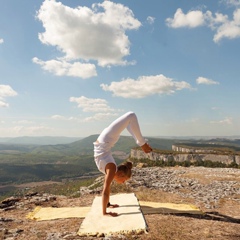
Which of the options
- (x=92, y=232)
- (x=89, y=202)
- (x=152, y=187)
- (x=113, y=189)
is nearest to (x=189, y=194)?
(x=152, y=187)

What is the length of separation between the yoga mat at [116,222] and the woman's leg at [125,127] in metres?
2.36

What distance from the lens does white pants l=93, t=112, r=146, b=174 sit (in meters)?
8.09

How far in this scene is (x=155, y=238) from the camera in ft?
20.6

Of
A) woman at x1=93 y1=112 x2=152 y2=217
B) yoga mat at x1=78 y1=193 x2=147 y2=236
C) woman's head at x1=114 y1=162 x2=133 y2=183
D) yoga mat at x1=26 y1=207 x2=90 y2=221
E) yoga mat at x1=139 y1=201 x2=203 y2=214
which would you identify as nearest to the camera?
yoga mat at x1=78 y1=193 x2=147 y2=236

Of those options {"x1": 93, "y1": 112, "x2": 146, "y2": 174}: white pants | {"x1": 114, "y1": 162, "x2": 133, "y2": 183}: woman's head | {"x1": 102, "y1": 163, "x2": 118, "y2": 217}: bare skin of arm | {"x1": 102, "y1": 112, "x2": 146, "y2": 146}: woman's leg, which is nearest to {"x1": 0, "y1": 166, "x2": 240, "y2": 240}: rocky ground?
{"x1": 102, "y1": 163, "x2": 118, "y2": 217}: bare skin of arm

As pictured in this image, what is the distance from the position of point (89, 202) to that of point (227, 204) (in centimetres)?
772

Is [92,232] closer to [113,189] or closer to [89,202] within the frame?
[89,202]

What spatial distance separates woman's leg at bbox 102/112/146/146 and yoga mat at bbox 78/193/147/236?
7.74 ft

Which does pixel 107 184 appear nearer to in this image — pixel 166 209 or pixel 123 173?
pixel 123 173

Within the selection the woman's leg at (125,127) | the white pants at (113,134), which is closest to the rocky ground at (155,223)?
the white pants at (113,134)

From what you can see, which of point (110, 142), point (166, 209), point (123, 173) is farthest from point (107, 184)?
point (166, 209)

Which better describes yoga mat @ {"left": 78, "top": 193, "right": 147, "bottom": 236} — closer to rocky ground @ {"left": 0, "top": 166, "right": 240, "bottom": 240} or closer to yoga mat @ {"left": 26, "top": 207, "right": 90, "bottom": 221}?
rocky ground @ {"left": 0, "top": 166, "right": 240, "bottom": 240}

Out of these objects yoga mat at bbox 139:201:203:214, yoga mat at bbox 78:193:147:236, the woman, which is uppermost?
the woman

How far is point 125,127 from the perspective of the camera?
812 centimetres
